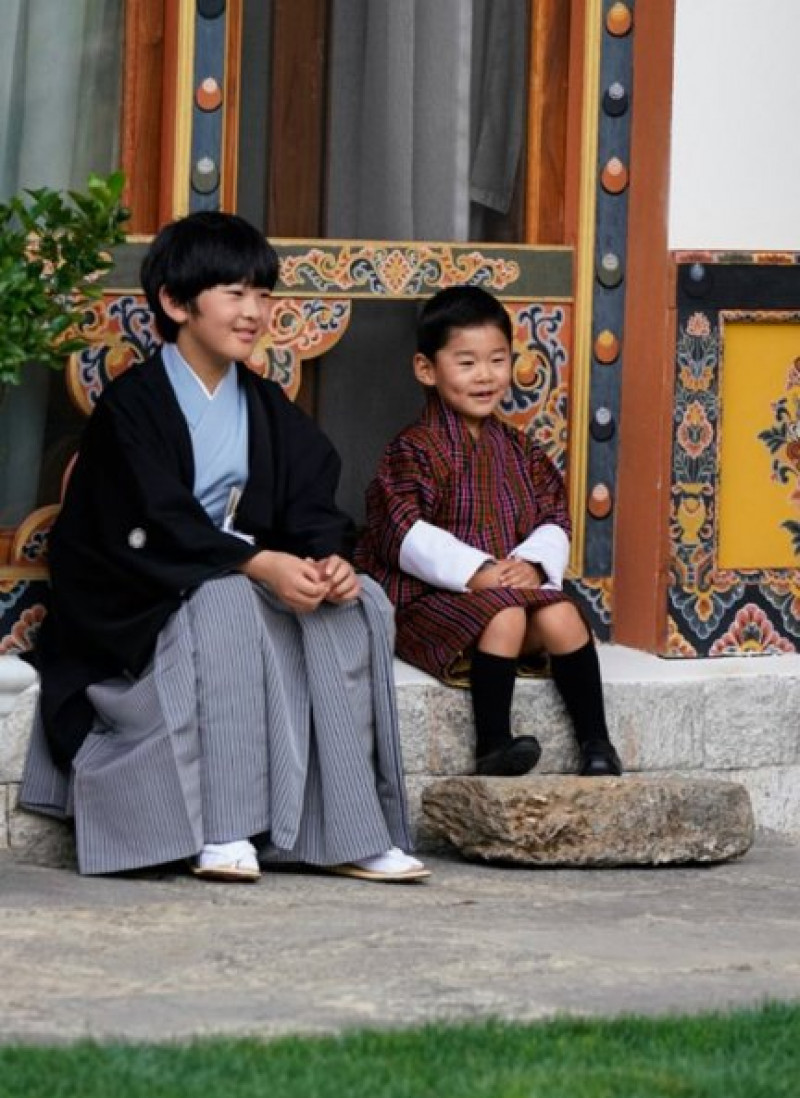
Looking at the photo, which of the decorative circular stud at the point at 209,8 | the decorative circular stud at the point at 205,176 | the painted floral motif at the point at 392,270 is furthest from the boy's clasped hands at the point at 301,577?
the decorative circular stud at the point at 209,8

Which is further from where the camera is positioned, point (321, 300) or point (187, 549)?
point (321, 300)

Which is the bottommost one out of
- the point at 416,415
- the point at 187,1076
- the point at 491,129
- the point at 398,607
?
the point at 187,1076

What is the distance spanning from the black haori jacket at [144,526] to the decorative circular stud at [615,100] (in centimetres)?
124

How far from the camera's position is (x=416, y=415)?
747cm

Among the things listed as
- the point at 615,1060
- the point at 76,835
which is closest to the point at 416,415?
the point at 76,835

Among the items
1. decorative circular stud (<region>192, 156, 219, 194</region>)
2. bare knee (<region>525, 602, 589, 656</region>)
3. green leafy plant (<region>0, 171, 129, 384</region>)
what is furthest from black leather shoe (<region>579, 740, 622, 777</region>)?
decorative circular stud (<region>192, 156, 219, 194</region>)

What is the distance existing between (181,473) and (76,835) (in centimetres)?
82

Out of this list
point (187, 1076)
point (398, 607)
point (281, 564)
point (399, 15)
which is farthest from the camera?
point (399, 15)

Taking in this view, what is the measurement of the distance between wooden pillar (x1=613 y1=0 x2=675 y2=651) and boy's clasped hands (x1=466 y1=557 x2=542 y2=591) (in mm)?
501

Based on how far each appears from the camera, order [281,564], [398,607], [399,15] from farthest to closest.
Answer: [399,15], [398,607], [281,564]

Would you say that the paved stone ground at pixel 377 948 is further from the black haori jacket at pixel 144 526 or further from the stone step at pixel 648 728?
the black haori jacket at pixel 144 526

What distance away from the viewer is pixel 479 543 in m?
6.79

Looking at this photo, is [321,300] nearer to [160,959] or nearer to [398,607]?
[398,607]

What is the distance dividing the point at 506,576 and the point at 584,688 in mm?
322
